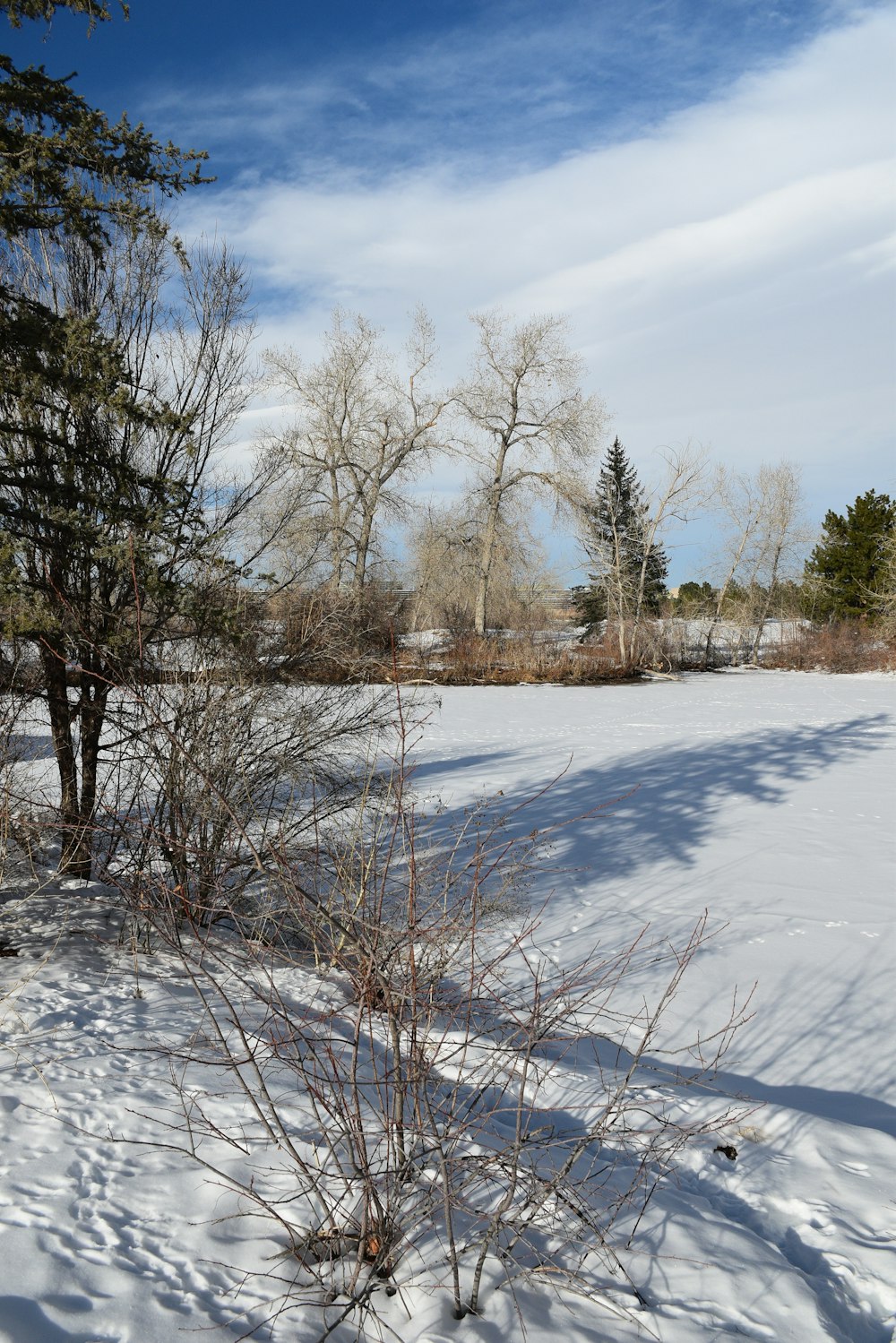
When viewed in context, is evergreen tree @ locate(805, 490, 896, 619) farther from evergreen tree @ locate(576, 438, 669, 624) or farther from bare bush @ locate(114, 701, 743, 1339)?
bare bush @ locate(114, 701, 743, 1339)

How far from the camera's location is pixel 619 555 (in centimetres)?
3247

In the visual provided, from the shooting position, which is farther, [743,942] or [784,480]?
[784,480]

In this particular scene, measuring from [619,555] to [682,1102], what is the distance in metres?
29.3

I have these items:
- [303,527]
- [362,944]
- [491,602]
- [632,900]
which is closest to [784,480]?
[491,602]

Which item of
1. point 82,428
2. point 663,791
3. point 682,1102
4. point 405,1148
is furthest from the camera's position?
point 663,791

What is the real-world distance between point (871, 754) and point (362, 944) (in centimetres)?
1424

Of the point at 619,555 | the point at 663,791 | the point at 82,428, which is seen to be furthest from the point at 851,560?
the point at 82,428

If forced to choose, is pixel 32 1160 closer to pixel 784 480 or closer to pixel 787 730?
pixel 787 730

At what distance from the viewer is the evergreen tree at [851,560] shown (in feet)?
131

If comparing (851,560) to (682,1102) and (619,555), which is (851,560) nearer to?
(619,555)

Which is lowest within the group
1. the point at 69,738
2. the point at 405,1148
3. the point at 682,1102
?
the point at 682,1102

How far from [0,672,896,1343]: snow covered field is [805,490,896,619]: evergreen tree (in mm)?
32131

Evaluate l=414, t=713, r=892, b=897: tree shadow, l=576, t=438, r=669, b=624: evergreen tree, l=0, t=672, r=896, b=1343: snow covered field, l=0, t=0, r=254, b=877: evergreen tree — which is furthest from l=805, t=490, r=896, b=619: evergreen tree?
l=0, t=0, r=254, b=877: evergreen tree

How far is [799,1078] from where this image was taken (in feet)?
16.9
